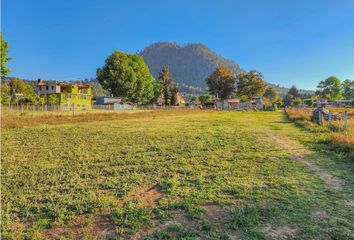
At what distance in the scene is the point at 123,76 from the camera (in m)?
52.5

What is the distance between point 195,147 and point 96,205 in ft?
18.3

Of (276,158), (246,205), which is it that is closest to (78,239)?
(246,205)

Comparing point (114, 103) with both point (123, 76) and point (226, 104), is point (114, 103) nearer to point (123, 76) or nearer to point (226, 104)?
point (123, 76)

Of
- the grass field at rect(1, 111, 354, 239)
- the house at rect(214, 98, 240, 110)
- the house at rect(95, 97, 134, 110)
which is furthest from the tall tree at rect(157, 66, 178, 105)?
the grass field at rect(1, 111, 354, 239)

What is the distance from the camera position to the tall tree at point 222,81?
6975cm

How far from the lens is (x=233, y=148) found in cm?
877

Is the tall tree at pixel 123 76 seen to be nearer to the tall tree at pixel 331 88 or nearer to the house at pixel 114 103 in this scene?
the house at pixel 114 103

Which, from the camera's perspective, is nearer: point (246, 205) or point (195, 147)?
point (246, 205)

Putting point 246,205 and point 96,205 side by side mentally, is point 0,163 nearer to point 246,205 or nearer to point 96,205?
point 96,205

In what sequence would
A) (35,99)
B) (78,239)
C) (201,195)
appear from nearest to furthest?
(78,239) → (201,195) → (35,99)

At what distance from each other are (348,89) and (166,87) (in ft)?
242

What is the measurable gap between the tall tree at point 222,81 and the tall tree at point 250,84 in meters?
3.31

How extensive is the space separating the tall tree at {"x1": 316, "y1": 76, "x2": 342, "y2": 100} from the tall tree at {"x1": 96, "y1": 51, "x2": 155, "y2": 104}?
75.6m

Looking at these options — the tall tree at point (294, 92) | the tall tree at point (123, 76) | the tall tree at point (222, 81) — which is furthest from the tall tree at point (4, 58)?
the tall tree at point (294, 92)
